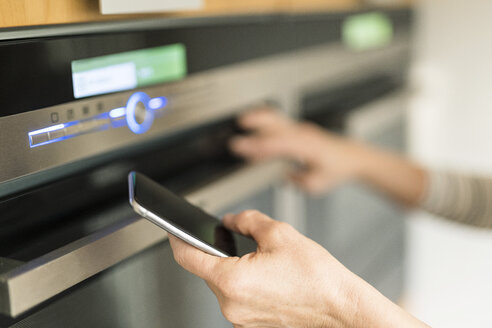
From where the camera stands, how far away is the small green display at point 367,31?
887 millimetres

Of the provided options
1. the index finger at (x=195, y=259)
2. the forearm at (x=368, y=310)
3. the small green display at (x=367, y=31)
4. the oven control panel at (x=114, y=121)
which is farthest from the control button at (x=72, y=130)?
the small green display at (x=367, y=31)

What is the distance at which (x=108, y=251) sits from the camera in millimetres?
412

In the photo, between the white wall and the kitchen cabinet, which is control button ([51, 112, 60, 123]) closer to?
the kitchen cabinet

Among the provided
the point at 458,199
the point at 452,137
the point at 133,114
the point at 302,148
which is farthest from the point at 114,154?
the point at 452,137

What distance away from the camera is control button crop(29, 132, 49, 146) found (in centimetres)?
36

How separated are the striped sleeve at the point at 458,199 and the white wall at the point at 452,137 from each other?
0.95 feet

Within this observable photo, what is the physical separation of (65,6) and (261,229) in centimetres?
22

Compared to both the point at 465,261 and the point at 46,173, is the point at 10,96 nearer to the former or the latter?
the point at 46,173

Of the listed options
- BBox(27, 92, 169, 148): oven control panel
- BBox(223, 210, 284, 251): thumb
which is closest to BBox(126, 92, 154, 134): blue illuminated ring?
BBox(27, 92, 169, 148): oven control panel

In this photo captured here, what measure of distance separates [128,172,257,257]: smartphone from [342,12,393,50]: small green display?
0.53 m

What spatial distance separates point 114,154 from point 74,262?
120 mm

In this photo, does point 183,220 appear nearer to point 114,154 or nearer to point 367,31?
point 114,154

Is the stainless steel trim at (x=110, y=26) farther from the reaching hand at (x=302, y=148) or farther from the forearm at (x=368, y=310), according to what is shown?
the forearm at (x=368, y=310)

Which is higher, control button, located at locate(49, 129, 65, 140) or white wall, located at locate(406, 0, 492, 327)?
control button, located at locate(49, 129, 65, 140)
